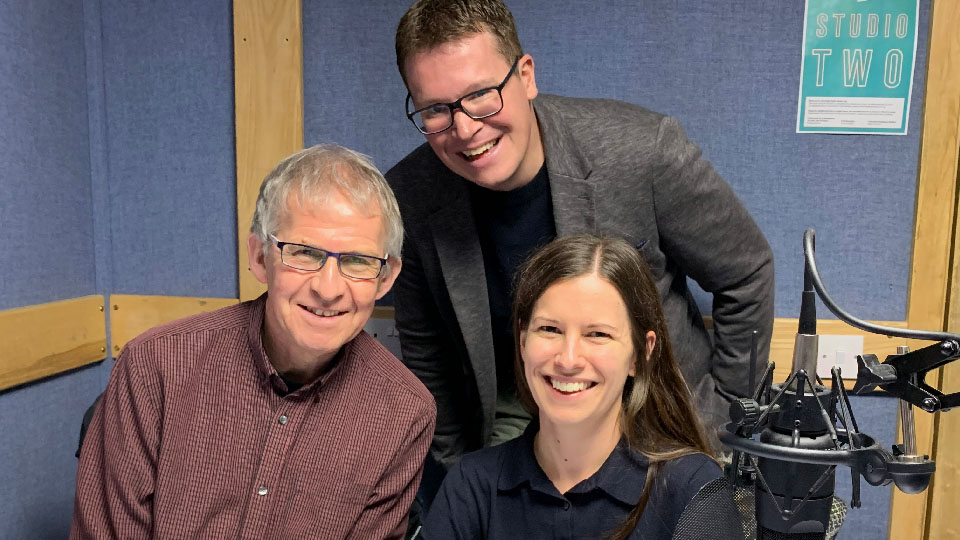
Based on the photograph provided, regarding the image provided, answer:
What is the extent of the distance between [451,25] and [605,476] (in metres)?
0.88

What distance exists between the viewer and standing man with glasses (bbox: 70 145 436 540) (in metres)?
1.36

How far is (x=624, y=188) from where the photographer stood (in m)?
1.63

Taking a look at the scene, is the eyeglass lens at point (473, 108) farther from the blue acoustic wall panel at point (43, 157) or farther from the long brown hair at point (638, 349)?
the blue acoustic wall panel at point (43, 157)

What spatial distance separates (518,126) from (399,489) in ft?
2.45

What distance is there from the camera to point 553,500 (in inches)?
54.3

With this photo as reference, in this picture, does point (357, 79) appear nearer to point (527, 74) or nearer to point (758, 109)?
point (527, 74)

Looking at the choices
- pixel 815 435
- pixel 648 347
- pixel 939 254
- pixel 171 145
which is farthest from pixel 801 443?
pixel 171 145

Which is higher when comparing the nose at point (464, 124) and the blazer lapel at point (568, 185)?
the nose at point (464, 124)

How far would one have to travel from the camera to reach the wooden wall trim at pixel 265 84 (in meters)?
2.08

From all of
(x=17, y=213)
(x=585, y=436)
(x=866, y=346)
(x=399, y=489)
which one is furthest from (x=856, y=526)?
(x=17, y=213)

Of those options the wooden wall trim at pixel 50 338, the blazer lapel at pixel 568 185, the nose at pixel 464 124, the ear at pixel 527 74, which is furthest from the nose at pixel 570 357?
the wooden wall trim at pixel 50 338

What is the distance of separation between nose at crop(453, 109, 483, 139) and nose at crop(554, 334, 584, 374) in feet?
1.47

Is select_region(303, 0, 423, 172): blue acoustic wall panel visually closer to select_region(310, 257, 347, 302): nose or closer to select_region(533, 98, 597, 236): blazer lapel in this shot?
select_region(533, 98, 597, 236): blazer lapel

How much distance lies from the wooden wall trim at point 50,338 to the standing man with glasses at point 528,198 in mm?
1001
